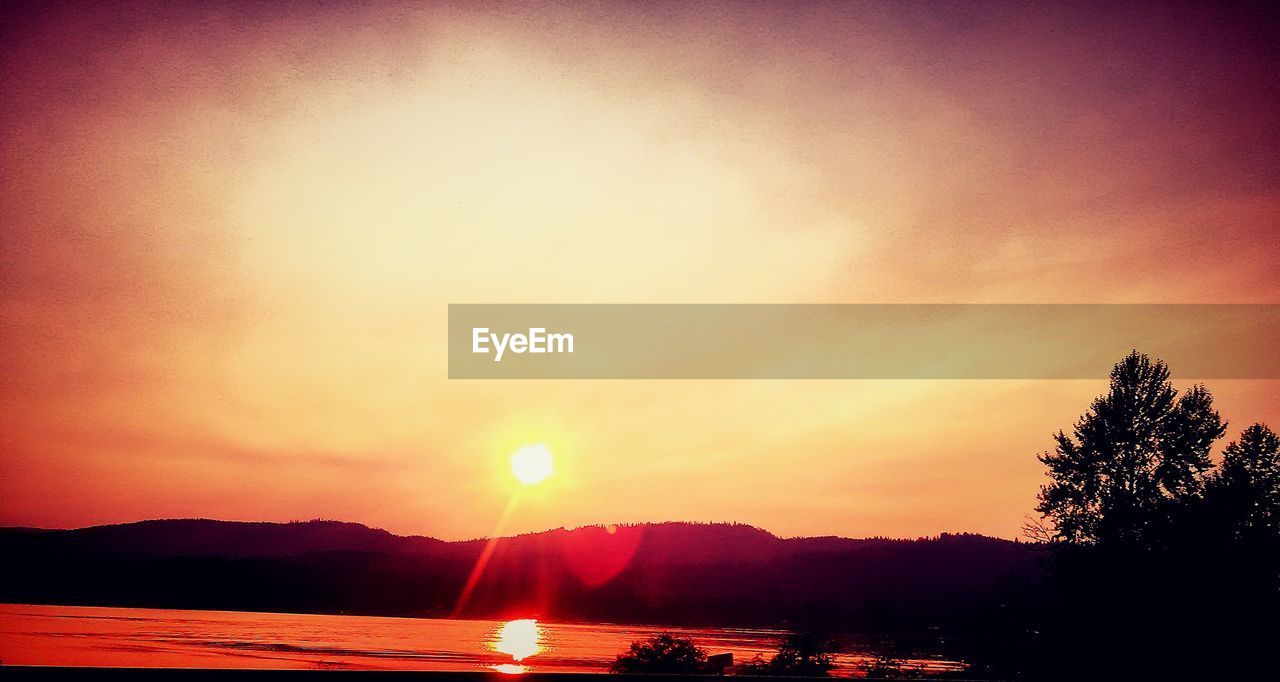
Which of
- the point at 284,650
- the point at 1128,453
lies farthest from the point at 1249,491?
the point at 284,650

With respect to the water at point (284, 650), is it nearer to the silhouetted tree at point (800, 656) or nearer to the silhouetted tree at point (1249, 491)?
the silhouetted tree at point (800, 656)

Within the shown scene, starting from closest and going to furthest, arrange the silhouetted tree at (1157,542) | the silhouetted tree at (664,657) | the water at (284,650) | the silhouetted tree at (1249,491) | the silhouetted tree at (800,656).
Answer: the silhouetted tree at (1157,542), the silhouetted tree at (1249,491), the silhouetted tree at (664,657), the silhouetted tree at (800,656), the water at (284,650)

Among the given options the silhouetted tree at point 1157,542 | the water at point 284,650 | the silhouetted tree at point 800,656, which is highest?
the silhouetted tree at point 1157,542

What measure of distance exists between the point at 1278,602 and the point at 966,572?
97970 millimetres

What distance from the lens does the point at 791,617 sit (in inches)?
4914

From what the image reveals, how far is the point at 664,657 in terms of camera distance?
75.8 ft

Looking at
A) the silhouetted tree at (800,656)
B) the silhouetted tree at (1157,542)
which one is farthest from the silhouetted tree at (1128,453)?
the silhouetted tree at (800,656)

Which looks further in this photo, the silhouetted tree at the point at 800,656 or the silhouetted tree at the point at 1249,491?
the silhouetted tree at the point at 800,656

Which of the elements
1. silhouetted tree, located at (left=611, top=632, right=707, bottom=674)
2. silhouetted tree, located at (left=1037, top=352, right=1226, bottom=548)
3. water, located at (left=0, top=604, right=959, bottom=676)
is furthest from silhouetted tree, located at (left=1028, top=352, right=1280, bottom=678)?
water, located at (left=0, top=604, right=959, bottom=676)

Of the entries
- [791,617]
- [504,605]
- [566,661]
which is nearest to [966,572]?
[791,617]

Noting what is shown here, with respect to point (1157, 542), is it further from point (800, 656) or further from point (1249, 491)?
point (800, 656)

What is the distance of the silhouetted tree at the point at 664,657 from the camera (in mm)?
22703

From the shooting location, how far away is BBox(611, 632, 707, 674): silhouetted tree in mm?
22703

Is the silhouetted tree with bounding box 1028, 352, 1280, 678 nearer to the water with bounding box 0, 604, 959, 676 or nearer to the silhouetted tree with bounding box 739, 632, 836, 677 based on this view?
the silhouetted tree with bounding box 739, 632, 836, 677
